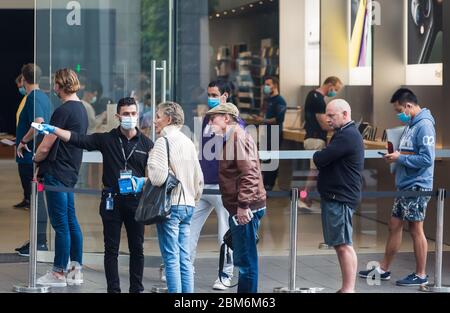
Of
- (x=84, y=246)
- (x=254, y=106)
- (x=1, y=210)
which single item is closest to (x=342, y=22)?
(x=254, y=106)

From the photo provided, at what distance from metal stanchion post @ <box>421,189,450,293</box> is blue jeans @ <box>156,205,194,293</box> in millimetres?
2434

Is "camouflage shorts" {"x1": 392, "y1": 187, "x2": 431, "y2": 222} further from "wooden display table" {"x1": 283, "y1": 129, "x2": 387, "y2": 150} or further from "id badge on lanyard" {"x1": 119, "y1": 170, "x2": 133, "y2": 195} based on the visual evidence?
"id badge on lanyard" {"x1": 119, "y1": 170, "x2": 133, "y2": 195}

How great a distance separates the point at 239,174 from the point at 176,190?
531 millimetres

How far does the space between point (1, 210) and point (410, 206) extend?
7.46 meters

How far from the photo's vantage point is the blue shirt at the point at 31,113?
A: 11.0m

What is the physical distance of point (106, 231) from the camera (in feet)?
28.8

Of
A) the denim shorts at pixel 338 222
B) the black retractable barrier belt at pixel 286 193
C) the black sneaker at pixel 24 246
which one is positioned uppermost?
the black retractable barrier belt at pixel 286 193

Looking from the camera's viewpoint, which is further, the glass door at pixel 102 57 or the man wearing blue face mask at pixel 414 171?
the glass door at pixel 102 57

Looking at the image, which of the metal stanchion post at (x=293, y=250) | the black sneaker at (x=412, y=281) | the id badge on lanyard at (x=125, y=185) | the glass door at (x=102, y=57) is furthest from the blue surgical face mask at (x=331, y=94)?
the id badge on lanyard at (x=125, y=185)

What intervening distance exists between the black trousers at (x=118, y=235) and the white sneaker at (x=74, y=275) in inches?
42.8

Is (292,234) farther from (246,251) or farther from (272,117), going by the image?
(272,117)

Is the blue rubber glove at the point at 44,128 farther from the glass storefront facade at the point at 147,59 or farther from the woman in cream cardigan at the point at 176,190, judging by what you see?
the glass storefront facade at the point at 147,59

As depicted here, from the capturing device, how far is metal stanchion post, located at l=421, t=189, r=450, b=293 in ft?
31.6

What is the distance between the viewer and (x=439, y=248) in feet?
31.7
